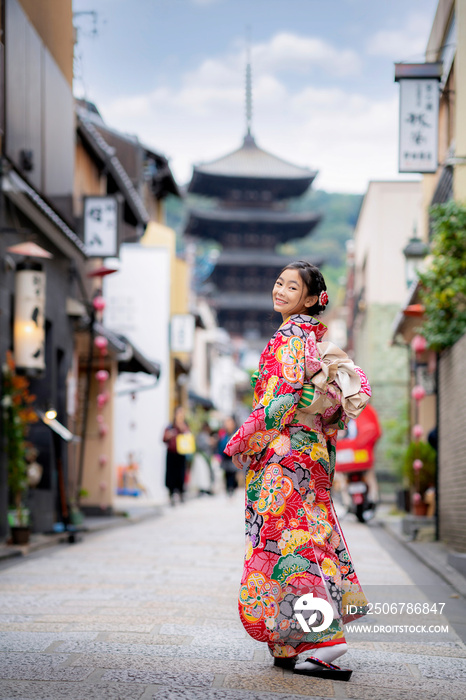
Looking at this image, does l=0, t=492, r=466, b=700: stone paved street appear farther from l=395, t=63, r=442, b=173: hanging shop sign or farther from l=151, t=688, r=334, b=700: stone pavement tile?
l=395, t=63, r=442, b=173: hanging shop sign

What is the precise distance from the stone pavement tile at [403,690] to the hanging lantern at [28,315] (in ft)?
23.6

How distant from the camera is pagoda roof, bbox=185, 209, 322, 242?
53.3 metres

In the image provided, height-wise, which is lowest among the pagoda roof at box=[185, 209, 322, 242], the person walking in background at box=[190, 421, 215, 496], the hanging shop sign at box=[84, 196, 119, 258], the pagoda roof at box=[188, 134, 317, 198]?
the person walking in background at box=[190, 421, 215, 496]

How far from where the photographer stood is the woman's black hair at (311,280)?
447 cm

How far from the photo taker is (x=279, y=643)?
420 cm

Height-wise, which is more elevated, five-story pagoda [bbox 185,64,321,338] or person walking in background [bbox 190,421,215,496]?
five-story pagoda [bbox 185,64,321,338]

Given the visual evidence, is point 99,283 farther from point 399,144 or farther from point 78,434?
point 399,144

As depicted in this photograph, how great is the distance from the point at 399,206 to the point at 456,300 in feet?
56.4

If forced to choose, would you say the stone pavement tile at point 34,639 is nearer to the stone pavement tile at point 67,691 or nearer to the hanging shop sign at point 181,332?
the stone pavement tile at point 67,691

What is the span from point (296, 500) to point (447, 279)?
20.3 feet

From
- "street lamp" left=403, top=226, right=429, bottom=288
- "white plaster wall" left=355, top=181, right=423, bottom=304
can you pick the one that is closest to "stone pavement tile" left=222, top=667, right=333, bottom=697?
"street lamp" left=403, top=226, right=429, bottom=288

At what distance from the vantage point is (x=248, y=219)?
53.6m

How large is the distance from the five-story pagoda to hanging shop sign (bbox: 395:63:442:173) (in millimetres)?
40197

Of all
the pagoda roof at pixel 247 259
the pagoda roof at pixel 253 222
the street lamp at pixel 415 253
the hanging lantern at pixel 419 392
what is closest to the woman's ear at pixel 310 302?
the street lamp at pixel 415 253
